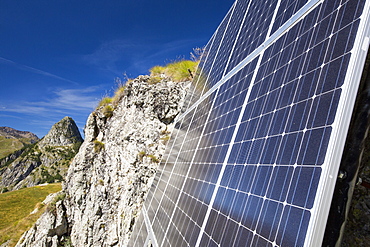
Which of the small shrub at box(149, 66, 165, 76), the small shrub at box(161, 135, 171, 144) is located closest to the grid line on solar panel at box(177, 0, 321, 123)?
the small shrub at box(161, 135, 171, 144)

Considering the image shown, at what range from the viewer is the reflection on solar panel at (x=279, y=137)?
2.14 m

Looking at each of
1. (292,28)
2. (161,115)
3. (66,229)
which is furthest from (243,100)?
(66,229)

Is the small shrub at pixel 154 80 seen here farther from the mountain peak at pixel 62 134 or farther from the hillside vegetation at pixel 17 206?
the mountain peak at pixel 62 134

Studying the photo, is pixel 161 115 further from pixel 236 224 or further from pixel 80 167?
pixel 236 224

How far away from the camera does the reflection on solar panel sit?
84.4 inches

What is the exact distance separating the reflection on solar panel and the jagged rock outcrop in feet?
367

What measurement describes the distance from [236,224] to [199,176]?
215 cm

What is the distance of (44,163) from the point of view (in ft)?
380

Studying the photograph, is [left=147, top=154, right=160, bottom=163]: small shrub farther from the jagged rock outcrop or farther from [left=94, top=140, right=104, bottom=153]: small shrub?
the jagged rock outcrop

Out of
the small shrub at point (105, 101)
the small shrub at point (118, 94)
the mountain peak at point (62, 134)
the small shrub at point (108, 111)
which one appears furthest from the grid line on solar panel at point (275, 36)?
the mountain peak at point (62, 134)

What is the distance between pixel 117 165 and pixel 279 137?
561 inches

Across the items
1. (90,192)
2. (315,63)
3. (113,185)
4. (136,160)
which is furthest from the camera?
(90,192)

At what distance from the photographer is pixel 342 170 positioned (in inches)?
87.5

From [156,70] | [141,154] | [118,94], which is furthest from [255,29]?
[118,94]
